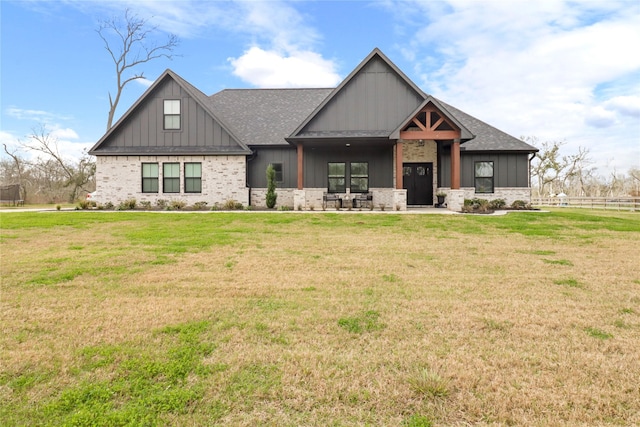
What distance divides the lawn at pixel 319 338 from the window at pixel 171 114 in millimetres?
13567

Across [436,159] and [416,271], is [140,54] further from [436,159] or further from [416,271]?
[416,271]

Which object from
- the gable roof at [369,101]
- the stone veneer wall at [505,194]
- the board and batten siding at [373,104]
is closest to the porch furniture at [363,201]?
the gable roof at [369,101]

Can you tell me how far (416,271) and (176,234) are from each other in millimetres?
7066

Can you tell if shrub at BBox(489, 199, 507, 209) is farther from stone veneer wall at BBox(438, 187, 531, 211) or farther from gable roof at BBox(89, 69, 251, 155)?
gable roof at BBox(89, 69, 251, 155)

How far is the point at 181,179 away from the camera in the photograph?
1962 centimetres

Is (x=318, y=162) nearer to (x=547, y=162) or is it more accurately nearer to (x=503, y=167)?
(x=503, y=167)

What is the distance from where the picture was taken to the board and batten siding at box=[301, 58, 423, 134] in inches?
725

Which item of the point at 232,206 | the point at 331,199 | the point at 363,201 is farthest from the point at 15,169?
the point at 363,201

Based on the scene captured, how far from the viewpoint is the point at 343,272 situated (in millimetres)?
5973

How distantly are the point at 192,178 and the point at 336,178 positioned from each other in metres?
8.08

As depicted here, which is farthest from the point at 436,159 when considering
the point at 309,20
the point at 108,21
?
the point at 108,21

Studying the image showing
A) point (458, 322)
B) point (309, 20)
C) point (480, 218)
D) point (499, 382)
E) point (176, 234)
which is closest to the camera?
point (499, 382)

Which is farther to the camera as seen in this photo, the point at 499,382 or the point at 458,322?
the point at 458,322

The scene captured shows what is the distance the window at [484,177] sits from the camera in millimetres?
20219
